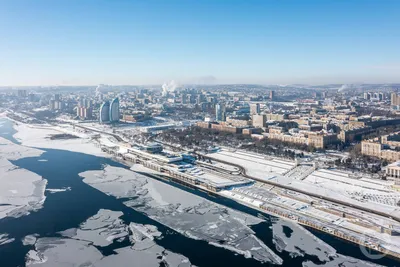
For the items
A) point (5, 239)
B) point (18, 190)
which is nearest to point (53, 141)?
point (18, 190)

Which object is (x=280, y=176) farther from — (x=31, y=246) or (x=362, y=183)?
(x=31, y=246)

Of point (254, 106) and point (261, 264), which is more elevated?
point (254, 106)

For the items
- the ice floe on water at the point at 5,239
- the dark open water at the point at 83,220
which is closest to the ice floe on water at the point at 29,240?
the dark open water at the point at 83,220

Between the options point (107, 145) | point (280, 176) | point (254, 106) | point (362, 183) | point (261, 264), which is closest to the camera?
point (261, 264)

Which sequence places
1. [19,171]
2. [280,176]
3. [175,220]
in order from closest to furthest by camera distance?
[175,220]
[280,176]
[19,171]

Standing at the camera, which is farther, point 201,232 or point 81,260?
point 201,232

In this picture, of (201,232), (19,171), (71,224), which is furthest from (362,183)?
(19,171)

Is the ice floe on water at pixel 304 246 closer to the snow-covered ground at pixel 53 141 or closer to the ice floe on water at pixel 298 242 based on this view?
the ice floe on water at pixel 298 242

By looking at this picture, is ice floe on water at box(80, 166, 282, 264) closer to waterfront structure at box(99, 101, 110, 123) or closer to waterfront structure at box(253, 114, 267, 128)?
waterfront structure at box(253, 114, 267, 128)
